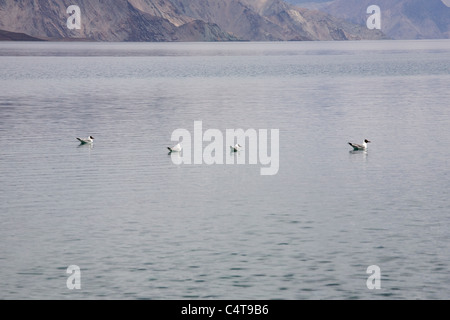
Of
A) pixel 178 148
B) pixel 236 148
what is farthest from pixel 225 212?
pixel 178 148

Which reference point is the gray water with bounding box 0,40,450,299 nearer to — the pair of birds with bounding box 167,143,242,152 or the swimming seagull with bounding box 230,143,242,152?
the pair of birds with bounding box 167,143,242,152

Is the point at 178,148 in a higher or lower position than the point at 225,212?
higher

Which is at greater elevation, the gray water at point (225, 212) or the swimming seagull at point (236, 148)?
the swimming seagull at point (236, 148)

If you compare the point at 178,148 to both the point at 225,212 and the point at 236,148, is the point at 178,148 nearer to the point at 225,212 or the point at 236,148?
the point at 236,148

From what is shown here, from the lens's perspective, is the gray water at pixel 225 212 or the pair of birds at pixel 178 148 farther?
the pair of birds at pixel 178 148

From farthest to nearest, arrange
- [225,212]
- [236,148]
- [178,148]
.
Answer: [236,148] → [178,148] → [225,212]

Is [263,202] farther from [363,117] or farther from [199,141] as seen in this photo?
[363,117]

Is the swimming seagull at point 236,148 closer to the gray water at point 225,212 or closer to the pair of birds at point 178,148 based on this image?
the pair of birds at point 178,148

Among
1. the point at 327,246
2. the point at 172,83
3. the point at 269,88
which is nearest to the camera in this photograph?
the point at 327,246

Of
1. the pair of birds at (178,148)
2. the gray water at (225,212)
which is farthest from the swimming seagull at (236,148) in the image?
the gray water at (225,212)

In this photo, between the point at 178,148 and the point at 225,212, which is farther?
the point at 178,148
